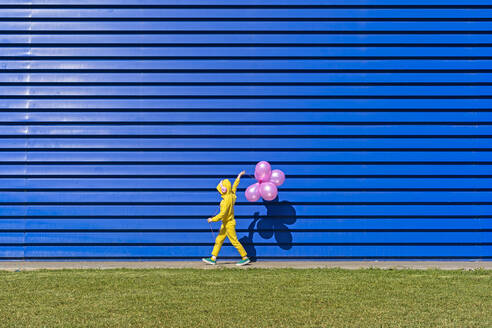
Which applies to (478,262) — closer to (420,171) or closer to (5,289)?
(420,171)

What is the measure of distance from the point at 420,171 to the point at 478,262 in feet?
6.01

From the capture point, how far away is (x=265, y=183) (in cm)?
787

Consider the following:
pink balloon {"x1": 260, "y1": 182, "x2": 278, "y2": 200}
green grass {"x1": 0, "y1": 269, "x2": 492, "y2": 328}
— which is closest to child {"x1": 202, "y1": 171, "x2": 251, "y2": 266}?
pink balloon {"x1": 260, "y1": 182, "x2": 278, "y2": 200}

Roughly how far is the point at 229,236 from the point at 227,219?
0.28 m

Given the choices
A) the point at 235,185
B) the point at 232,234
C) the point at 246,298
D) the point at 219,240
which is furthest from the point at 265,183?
the point at 246,298

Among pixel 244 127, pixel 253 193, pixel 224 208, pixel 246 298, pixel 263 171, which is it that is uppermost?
pixel 244 127

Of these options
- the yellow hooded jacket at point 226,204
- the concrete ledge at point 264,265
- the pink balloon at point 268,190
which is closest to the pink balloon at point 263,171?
the pink balloon at point 268,190

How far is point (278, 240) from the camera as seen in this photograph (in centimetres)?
859

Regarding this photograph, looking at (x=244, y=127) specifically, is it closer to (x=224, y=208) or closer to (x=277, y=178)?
(x=277, y=178)

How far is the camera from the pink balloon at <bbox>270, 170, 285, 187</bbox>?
7923mm

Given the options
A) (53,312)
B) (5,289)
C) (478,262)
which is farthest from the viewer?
(478,262)

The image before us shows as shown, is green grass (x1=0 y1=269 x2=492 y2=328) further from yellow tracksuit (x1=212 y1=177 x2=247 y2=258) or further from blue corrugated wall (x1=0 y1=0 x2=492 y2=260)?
blue corrugated wall (x1=0 y1=0 x2=492 y2=260)

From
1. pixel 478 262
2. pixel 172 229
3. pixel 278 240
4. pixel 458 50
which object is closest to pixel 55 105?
pixel 172 229

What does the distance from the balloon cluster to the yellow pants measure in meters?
0.54
